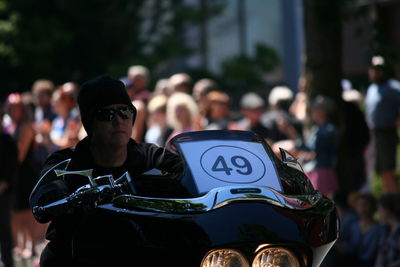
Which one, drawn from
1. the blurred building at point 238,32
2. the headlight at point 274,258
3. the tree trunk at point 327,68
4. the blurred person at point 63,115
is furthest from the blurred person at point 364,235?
the blurred building at point 238,32

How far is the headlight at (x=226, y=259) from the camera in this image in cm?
367

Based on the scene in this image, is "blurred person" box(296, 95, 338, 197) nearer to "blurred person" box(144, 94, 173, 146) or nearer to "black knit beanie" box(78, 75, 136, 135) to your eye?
"blurred person" box(144, 94, 173, 146)

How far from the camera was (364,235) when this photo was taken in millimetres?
9867

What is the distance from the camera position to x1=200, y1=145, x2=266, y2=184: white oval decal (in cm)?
382

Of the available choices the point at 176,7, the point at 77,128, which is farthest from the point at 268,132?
the point at 176,7

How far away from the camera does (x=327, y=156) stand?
10.3 metres

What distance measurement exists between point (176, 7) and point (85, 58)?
3.09 m

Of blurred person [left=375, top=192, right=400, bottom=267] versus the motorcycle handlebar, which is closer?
the motorcycle handlebar

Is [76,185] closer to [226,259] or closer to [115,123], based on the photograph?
[115,123]

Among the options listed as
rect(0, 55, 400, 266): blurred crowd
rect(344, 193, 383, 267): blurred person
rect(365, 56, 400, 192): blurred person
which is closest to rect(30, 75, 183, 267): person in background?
rect(0, 55, 400, 266): blurred crowd

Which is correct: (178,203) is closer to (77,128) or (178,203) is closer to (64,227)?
(64,227)

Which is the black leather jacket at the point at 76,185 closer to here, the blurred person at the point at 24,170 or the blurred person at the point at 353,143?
the blurred person at the point at 353,143

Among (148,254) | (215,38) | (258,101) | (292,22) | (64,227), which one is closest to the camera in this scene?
(148,254)

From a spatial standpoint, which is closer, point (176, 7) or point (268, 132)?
point (268, 132)
